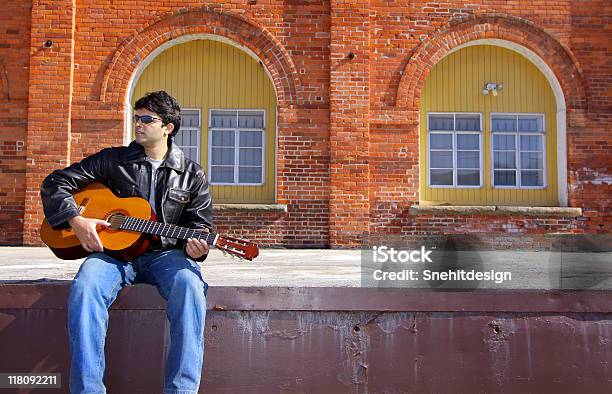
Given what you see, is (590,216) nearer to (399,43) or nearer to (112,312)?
(399,43)

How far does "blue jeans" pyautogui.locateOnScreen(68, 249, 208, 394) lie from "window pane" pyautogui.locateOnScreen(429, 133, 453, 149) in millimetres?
7150

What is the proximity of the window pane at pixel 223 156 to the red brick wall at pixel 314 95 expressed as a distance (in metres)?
0.91

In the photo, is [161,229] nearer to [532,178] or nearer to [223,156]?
[223,156]

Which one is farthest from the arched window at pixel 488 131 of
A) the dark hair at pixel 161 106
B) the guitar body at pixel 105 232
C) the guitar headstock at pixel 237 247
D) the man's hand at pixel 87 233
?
the man's hand at pixel 87 233

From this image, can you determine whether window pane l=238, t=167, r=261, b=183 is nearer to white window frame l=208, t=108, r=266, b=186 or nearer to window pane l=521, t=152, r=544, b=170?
white window frame l=208, t=108, r=266, b=186

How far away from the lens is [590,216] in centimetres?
947

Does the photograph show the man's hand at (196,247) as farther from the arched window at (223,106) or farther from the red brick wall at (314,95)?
the arched window at (223,106)

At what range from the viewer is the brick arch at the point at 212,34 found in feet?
30.4

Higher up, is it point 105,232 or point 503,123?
point 503,123

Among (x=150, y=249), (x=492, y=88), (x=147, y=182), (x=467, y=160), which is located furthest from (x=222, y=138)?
(x=150, y=249)

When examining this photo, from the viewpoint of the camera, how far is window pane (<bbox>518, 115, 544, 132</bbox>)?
992 cm

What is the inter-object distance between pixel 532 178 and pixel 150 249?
8.02m

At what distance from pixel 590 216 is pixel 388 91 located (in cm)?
386

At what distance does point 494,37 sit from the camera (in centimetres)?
958
